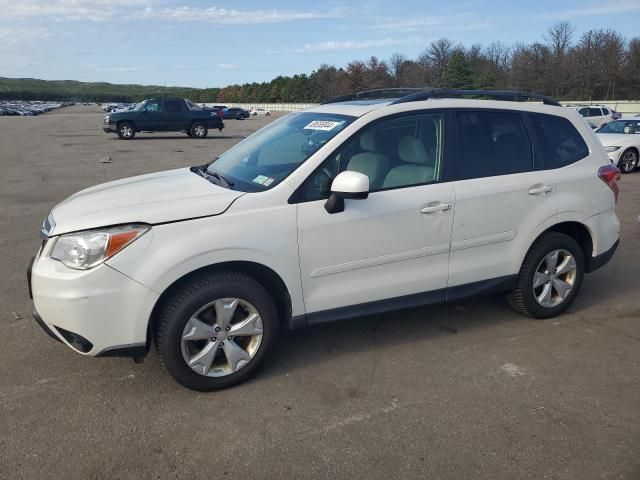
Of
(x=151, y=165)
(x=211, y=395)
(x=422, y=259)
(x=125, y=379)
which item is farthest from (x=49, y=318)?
(x=151, y=165)

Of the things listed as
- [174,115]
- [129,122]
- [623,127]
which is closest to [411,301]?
[623,127]

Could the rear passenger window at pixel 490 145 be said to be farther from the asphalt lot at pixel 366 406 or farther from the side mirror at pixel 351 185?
the asphalt lot at pixel 366 406

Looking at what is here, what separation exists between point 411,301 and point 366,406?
0.93m

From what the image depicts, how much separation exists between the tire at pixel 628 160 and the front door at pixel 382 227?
1243 cm

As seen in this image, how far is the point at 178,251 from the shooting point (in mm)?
3152

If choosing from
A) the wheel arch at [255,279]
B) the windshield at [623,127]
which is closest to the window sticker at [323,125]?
the wheel arch at [255,279]

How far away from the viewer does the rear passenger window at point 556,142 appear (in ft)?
14.5

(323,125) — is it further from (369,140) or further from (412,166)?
(412,166)

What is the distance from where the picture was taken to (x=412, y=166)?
3.92 meters

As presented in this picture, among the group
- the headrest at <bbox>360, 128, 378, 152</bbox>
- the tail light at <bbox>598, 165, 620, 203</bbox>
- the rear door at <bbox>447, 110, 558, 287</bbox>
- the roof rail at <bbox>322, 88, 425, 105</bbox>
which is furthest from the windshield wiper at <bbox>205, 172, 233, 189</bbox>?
the tail light at <bbox>598, 165, 620, 203</bbox>

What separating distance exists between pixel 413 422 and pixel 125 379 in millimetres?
1886

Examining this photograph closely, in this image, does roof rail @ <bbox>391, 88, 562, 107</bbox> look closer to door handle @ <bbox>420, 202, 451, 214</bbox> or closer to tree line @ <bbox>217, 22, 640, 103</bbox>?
door handle @ <bbox>420, 202, 451, 214</bbox>

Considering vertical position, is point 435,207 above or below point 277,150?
below

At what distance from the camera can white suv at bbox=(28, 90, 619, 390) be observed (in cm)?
315
